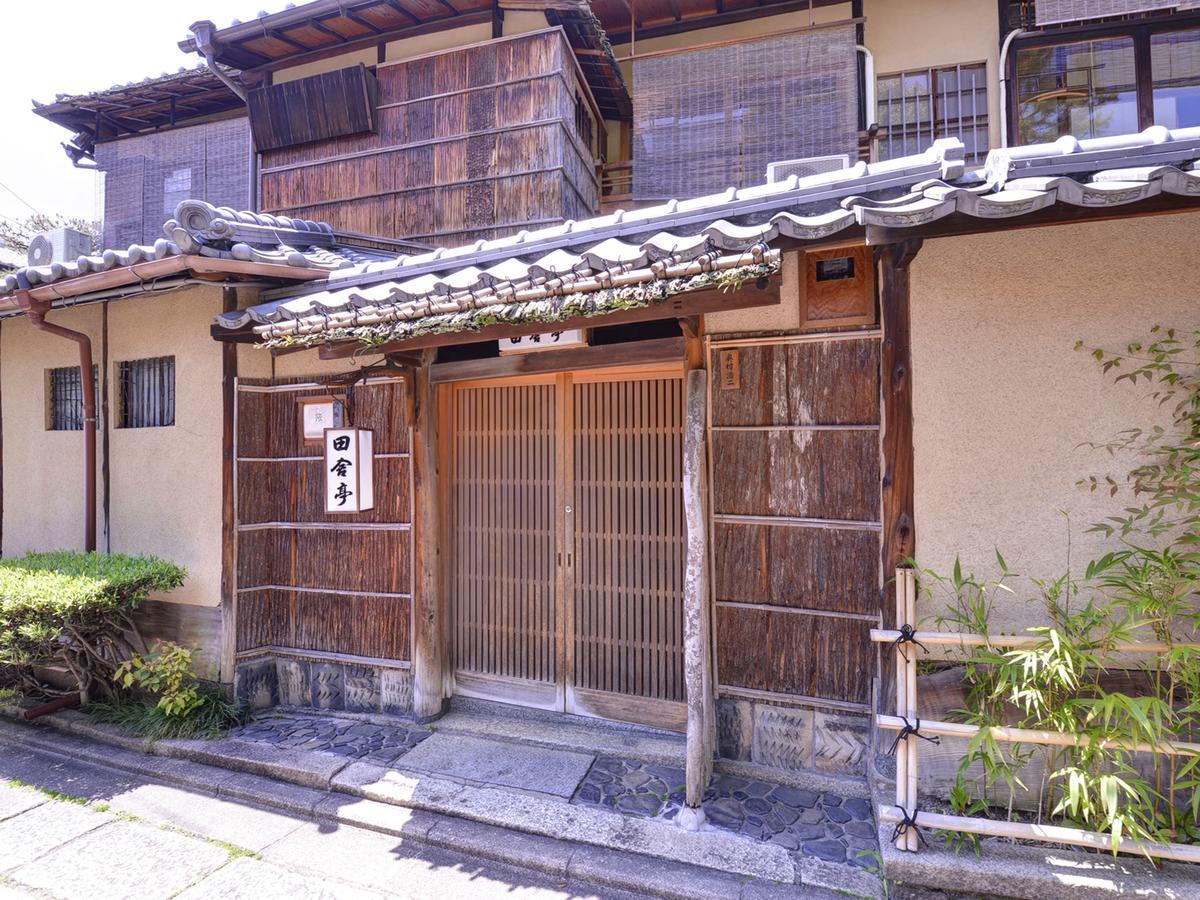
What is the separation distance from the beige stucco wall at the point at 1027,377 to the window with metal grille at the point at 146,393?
792 centimetres

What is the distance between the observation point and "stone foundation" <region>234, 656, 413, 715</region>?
6461 millimetres

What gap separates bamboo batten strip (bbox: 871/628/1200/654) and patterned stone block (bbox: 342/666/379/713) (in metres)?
5.12

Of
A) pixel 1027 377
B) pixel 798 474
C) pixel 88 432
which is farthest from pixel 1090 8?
pixel 88 432

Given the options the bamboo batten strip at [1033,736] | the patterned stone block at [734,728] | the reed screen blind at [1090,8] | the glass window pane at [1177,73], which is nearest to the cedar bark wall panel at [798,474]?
the bamboo batten strip at [1033,736]

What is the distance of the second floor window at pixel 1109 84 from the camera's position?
23.7 ft

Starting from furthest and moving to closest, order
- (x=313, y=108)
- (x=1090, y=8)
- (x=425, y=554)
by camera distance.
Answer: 1. (x=313, y=108)
2. (x=1090, y=8)
3. (x=425, y=554)

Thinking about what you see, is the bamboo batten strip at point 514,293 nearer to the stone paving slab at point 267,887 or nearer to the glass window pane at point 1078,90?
the stone paving slab at point 267,887

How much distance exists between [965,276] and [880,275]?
0.57 m

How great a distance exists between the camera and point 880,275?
472 cm

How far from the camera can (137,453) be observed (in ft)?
23.5

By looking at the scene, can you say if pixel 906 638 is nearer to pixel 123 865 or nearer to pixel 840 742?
pixel 840 742

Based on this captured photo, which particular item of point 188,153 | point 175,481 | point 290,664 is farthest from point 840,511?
point 188,153

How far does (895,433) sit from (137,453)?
811 cm

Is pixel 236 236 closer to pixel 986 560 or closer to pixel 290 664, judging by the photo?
pixel 290 664
